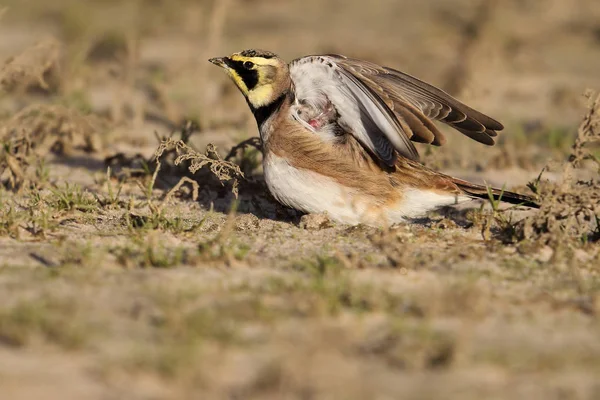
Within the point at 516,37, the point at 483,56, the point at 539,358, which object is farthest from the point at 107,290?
the point at 516,37

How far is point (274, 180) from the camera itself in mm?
5504

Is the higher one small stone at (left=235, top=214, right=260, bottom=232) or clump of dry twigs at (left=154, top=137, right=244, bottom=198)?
clump of dry twigs at (left=154, top=137, right=244, bottom=198)

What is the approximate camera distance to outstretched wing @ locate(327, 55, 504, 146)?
5.36m

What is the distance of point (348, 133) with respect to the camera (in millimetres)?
5688

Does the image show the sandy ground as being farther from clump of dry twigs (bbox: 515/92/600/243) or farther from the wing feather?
the wing feather

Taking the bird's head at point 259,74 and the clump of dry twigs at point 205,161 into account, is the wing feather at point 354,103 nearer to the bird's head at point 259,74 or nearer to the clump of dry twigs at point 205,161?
the bird's head at point 259,74

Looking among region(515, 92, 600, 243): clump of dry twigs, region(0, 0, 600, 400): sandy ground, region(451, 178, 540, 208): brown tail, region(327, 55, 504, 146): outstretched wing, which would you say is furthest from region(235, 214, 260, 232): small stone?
region(515, 92, 600, 243): clump of dry twigs

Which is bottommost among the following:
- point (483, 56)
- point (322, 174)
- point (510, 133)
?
point (322, 174)

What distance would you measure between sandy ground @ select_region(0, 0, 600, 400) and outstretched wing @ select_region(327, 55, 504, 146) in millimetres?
553

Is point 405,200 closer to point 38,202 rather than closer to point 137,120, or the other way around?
point 38,202

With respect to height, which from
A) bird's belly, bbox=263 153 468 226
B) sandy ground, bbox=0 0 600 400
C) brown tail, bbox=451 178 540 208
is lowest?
sandy ground, bbox=0 0 600 400

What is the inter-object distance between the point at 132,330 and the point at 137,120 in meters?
5.13

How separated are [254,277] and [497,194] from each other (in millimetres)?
1960

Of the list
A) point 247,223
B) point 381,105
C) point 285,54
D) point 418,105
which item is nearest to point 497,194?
point 418,105
